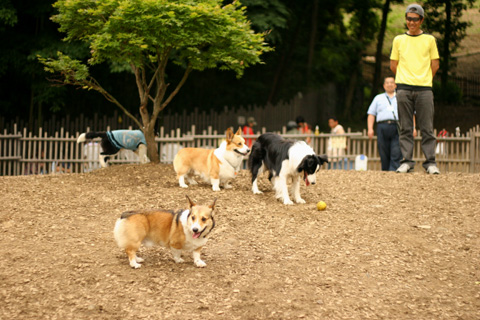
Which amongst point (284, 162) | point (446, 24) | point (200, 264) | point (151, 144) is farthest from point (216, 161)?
point (446, 24)

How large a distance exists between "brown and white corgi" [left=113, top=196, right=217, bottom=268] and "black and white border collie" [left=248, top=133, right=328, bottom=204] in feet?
8.40

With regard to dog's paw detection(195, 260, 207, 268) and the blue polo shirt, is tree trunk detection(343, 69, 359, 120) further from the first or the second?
dog's paw detection(195, 260, 207, 268)

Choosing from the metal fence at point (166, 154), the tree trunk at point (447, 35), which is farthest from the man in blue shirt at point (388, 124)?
the tree trunk at point (447, 35)

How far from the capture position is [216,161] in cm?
918

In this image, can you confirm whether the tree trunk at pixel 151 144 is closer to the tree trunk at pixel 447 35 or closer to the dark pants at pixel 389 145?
the dark pants at pixel 389 145

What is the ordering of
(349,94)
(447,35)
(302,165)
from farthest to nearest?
(349,94) → (447,35) → (302,165)

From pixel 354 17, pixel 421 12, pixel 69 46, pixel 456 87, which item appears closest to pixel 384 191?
pixel 421 12

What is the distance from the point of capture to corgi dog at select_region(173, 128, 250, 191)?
9.12 meters

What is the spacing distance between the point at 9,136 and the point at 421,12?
11.1m

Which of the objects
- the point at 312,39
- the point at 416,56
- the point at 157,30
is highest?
the point at 312,39

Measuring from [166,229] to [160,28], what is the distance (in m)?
5.22

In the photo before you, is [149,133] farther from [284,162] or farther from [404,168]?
[404,168]

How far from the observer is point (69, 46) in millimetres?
17875

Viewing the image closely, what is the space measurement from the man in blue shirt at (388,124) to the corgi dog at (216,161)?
2.96 m
